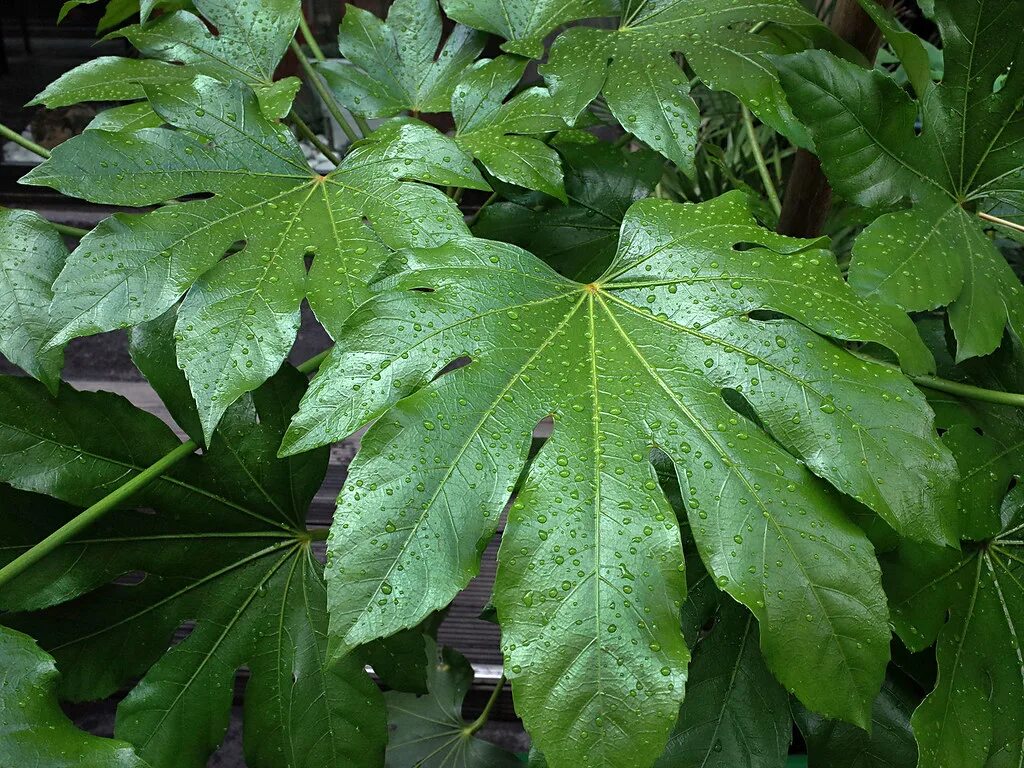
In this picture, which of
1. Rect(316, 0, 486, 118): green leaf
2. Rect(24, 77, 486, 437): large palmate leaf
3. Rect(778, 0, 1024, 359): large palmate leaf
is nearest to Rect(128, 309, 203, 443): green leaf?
Rect(24, 77, 486, 437): large palmate leaf

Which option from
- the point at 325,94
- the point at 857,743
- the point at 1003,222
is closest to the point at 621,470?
the point at 857,743

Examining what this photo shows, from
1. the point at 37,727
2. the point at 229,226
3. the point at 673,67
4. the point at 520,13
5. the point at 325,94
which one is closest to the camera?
the point at 37,727

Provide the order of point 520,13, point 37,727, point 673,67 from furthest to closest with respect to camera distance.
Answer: point 520,13, point 673,67, point 37,727

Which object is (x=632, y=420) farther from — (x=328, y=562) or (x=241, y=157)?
(x=241, y=157)

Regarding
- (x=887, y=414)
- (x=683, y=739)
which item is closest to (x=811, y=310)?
(x=887, y=414)

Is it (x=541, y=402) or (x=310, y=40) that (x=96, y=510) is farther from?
(x=310, y=40)

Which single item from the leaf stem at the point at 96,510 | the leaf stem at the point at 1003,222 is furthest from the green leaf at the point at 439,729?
the leaf stem at the point at 1003,222
